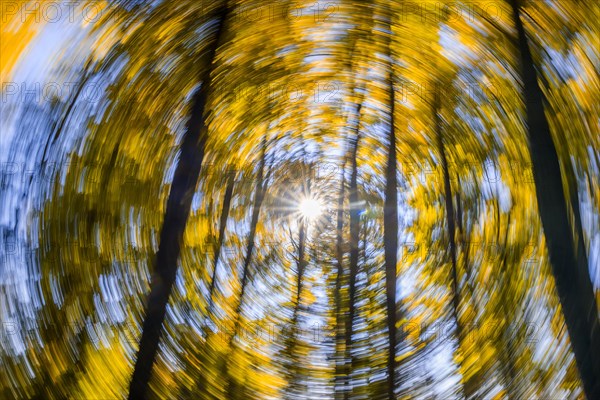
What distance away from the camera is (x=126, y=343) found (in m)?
1.41

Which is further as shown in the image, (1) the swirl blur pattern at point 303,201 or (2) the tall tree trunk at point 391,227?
(2) the tall tree trunk at point 391,227

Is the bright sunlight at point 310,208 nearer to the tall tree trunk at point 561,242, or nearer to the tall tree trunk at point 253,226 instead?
the tall tree trunk at point 253,226

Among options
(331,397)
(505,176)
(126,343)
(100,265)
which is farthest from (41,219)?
(505,176)

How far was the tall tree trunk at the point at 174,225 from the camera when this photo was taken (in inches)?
55.4

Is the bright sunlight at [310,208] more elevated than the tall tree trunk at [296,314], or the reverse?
the bright sunlight at [310,208]

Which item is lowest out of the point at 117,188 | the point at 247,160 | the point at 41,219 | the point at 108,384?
the point at 108,384

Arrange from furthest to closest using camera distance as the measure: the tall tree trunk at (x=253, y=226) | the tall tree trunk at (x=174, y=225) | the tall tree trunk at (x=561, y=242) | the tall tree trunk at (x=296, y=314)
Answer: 1. the tall tree trunk at (x=253, y=226)
2. the tall tree trunk at (x=296, y=314)
3. the tall tree trunk at (x=174, y=225)
4. the tall tree trunk at (x=561, y=242)

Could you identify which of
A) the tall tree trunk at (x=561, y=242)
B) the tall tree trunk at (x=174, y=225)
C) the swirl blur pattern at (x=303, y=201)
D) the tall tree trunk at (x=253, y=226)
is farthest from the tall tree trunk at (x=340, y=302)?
the tall tree trunk at (x=561, y=242)

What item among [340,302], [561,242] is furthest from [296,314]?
[561,242]

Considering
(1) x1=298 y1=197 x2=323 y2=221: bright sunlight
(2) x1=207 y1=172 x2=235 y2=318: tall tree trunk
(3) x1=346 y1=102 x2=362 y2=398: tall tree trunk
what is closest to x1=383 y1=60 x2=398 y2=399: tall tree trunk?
(3) x1=346 y1=102 x2=362 y2=398: tall tree trunk

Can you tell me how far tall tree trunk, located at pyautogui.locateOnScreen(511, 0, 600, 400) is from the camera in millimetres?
1181

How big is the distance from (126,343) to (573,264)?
1.40m

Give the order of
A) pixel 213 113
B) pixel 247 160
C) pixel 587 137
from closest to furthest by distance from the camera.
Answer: pixel 587 137 → pixel 213 113 → pixel 247 160

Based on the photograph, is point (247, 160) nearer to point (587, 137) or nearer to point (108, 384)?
point (108, 384)
